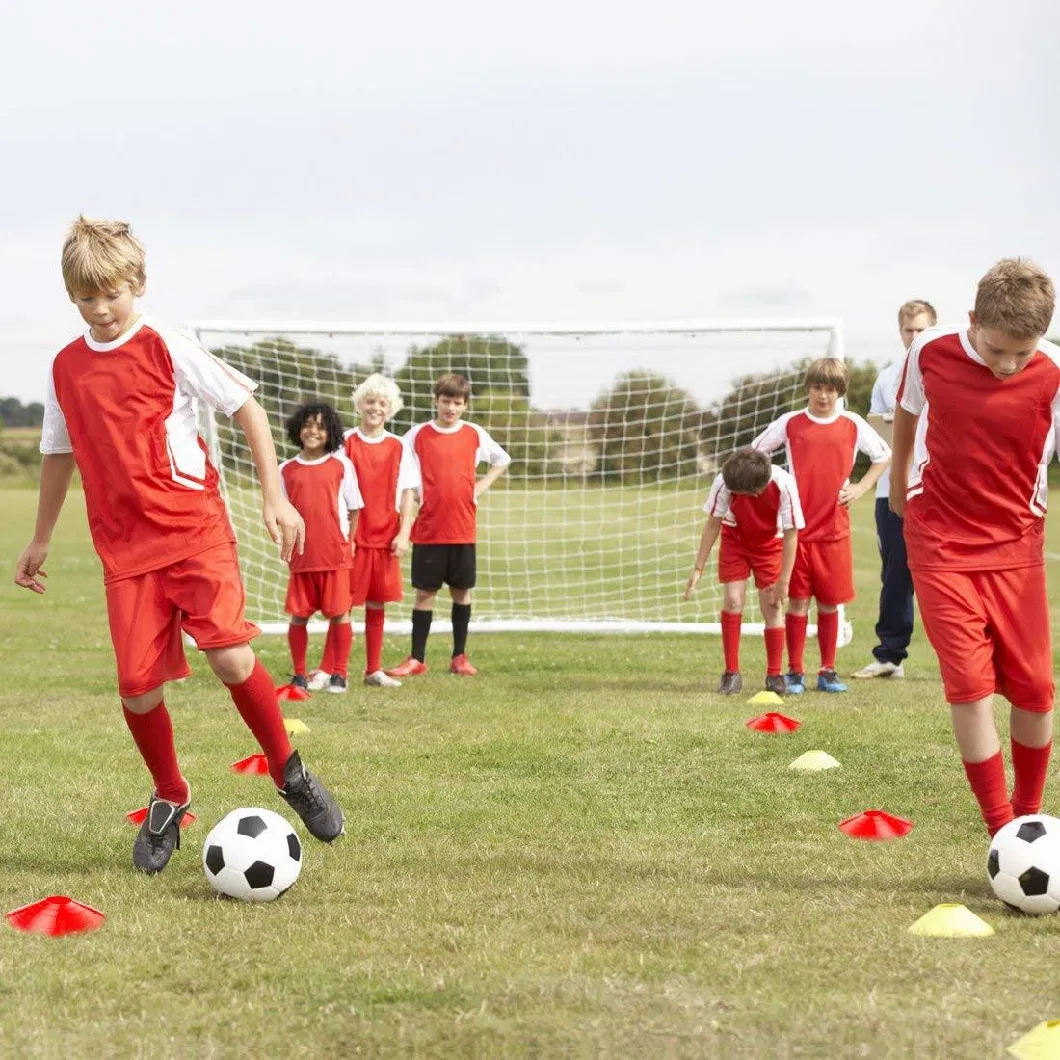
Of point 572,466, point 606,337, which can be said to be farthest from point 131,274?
point 572,466

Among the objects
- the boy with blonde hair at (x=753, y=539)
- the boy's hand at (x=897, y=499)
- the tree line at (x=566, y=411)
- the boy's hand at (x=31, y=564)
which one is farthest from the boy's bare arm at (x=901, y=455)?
the tree line at (x=566, y=411)

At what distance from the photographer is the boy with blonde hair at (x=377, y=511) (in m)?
10.1

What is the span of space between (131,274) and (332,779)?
2733 mm

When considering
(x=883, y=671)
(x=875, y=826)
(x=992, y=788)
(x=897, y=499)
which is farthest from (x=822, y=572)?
(x=992, y=788)

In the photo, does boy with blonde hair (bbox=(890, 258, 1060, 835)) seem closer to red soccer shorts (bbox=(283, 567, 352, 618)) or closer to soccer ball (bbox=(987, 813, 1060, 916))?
soccer ball (bbox=(987, 813, 1060, 916))

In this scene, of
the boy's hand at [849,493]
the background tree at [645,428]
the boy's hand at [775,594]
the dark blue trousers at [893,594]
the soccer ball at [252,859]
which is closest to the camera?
the soccer ball at [252,859]

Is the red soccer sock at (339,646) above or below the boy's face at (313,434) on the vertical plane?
below

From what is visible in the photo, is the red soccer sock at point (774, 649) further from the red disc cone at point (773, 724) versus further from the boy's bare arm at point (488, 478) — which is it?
the boy's bare arm at point (488, 478)

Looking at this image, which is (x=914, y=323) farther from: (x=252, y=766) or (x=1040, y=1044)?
(x=1040, y=1044)

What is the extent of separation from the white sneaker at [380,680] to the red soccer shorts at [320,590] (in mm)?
603

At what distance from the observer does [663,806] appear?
243 inches

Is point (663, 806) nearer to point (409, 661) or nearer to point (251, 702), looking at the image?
point (251, 702)

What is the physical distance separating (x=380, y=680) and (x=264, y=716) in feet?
16.3

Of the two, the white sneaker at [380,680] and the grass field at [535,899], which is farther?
the white sneaker at [380,680]
